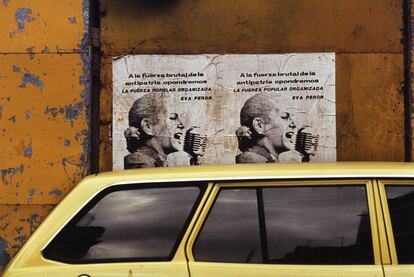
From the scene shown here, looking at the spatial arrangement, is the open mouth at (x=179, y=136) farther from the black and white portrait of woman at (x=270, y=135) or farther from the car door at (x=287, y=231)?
the car door at (x=287, y=231)

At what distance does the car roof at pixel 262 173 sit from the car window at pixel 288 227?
7cm

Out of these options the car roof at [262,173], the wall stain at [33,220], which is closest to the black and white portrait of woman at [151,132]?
the wall stain at [33,220]

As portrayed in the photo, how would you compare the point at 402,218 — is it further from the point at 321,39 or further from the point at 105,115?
the point at 105,115

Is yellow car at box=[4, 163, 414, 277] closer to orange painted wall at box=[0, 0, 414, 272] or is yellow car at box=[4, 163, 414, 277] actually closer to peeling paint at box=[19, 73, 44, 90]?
orange painted wall at box=[0, 0, 414, 272]

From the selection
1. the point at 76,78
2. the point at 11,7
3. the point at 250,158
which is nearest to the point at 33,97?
the point at 76,78

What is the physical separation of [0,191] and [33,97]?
116 centimetres

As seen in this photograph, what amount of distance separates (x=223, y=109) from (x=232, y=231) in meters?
3.78

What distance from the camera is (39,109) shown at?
6363 millimetres

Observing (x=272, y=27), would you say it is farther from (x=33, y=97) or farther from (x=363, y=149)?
(x=33, y=97)

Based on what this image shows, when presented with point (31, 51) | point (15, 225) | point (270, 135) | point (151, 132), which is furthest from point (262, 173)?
point (31, 51)

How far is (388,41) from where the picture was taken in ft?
21.4

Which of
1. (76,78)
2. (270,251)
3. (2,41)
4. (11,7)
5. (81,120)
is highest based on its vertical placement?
(11,7)

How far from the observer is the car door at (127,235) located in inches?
109

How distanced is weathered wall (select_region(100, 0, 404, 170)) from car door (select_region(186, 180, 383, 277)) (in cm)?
372
